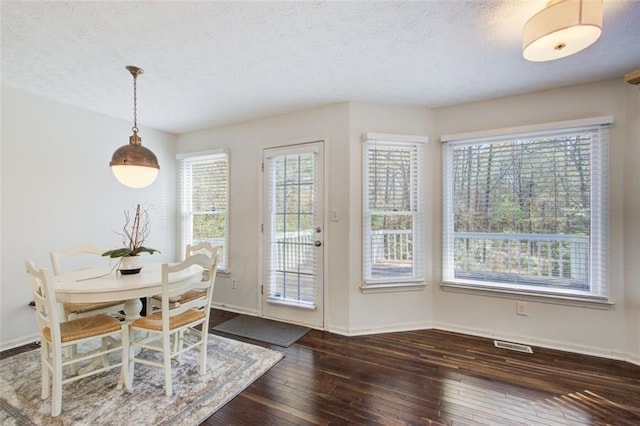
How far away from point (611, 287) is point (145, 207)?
5169 mm

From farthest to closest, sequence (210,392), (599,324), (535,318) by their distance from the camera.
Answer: (535,318) → (599,324) → (210,392)

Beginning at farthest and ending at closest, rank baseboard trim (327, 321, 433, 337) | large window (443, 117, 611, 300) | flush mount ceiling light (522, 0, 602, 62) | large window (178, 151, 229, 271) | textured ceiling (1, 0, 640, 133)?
1. large window (178, 151, 229, 271)
2. baseboard trim (327, 321, 433, 337)
3. large window (443, 117, 611, 300)
4. textured ceiling (1, 0, 640, 133)
5. flush mount ceiling light (522, 0, 602, 62)

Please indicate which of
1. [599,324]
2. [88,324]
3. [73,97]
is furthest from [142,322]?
[599,324]

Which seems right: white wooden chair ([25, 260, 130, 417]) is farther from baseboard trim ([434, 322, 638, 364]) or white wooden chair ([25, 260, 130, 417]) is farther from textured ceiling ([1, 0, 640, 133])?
baseboard trim ([434, 322, 638, 364])

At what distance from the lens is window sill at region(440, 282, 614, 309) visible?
2570 millimetres

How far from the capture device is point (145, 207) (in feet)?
12.6

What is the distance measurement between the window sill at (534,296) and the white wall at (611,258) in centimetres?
4

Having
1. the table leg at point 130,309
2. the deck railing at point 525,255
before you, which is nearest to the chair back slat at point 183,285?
the table leg at point 130,309

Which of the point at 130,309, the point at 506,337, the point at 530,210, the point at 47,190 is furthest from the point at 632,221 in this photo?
the point at 47,190

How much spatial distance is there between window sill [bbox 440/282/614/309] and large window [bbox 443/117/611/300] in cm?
2

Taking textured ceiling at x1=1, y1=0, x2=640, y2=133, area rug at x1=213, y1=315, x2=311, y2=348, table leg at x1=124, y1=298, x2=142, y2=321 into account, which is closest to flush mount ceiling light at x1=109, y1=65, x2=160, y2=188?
textured ceiling at x1=1, y1=0, x2=640, y2=133

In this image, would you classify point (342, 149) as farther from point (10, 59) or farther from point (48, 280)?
point (10, 59)

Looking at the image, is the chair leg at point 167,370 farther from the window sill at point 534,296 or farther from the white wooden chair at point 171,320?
the window sill at point 534,296

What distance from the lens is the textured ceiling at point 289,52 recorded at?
170 cm
